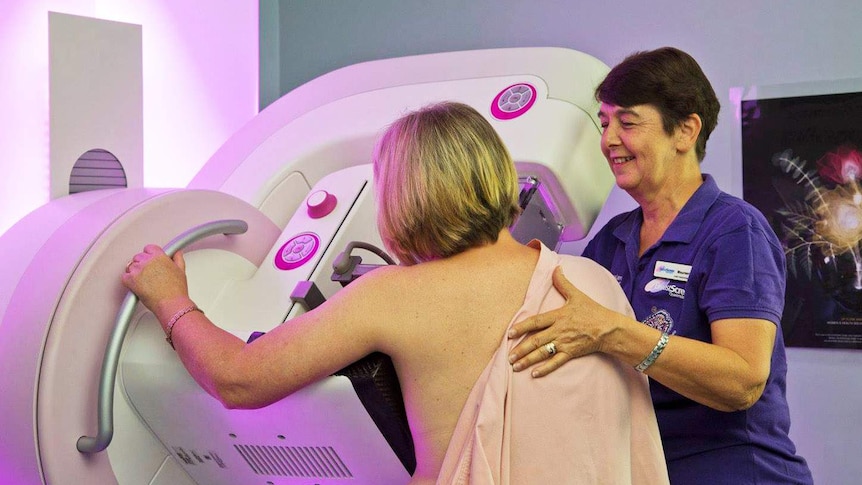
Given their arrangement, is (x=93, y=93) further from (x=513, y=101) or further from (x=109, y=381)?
(x=513, y=101)

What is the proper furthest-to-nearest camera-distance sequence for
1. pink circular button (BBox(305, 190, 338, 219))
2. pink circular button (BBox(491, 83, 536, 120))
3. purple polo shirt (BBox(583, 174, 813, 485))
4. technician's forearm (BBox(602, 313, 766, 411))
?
pink circular button (BBox(491, 83, 536, 120))
pink circular button (BBox(305, 190, 338, 219))
purple polo shirt (BBox(583, 174, 813, 485))
technician's forearm (BBox(602, 313, 766, 411))

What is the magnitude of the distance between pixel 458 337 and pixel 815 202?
4.54 feet

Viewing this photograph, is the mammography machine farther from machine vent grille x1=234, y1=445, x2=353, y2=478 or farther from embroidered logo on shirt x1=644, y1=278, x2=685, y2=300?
embroidered logo on shirt x1=644, y1=278, x2=685, y2=300

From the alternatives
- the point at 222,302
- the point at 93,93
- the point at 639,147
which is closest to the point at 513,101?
the point at 639,147

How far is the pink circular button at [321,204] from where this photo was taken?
1964 mm

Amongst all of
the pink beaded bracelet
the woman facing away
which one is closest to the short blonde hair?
the woman facing away

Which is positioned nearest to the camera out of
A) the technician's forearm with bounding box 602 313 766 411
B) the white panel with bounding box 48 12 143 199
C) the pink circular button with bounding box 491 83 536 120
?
the technician's forearm with bounding box 602 313 766 411

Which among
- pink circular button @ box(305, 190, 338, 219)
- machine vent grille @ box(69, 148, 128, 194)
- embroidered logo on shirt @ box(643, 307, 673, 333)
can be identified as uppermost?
machine vent grille @ box(69, 148, 128, 194)

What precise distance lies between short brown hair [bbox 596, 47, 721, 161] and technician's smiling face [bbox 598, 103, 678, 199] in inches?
0.6

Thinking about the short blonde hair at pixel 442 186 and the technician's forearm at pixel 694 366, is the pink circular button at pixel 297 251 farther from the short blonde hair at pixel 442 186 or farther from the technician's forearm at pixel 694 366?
the technician's forearm at pixel 694 366

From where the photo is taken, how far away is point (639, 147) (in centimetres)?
168

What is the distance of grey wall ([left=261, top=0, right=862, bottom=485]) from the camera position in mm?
2248

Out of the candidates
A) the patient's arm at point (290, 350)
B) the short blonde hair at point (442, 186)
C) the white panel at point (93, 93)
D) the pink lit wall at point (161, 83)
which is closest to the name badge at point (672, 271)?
the short blonde hair at point (442, 186)

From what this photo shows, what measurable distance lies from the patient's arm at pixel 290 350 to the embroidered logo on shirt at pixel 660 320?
54cm
